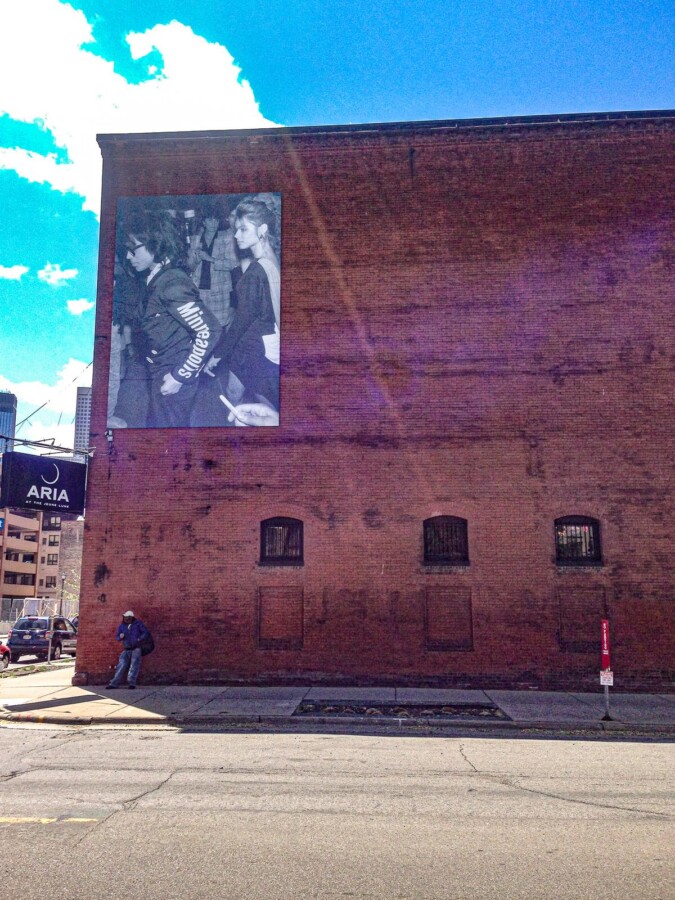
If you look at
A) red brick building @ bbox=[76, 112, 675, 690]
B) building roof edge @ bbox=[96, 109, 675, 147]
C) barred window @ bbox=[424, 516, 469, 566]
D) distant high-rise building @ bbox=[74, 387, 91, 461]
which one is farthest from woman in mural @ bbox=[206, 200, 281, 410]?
distant high-rise building @ bbox=[74, 387, 91, 461]

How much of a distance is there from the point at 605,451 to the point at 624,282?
422cm

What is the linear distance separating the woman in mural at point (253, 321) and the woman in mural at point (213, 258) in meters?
0.26

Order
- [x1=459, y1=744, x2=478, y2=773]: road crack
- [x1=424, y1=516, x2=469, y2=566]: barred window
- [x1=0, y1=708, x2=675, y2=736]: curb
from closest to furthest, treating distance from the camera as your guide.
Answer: [x1=459, y1=744, x2=478, y2=773]: road crack < [x1=0, y1=708, x2=675, y2=736]: curb < [x1=424, y1=516, x2=469, y2=566]: barred window

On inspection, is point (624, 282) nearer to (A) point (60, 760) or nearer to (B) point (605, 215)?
(B) point (605, 215)

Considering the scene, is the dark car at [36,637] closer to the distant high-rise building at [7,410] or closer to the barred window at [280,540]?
the barred window at [280,540]

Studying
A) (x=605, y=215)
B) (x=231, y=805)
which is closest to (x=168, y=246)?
(x=605, y=215)

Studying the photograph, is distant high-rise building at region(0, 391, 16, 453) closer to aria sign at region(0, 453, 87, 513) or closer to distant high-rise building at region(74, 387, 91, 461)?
distant high-rise building at region(74, 387, 91, 461)

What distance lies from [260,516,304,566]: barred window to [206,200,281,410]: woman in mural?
9.17 feet

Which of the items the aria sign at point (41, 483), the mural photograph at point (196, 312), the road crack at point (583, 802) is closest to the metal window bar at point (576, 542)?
the mural photograph at point (196, 312)

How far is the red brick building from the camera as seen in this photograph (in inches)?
605

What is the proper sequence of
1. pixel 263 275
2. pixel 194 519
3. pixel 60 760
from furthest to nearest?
pixel 263 275 → pixel 194 519 → pixel 60 760

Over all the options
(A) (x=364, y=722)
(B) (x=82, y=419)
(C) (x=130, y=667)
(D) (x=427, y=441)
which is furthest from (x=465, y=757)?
(B) (x=82, y=419)

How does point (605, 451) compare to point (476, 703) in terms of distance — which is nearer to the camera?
point (476, 703)

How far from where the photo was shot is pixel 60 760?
911cm
